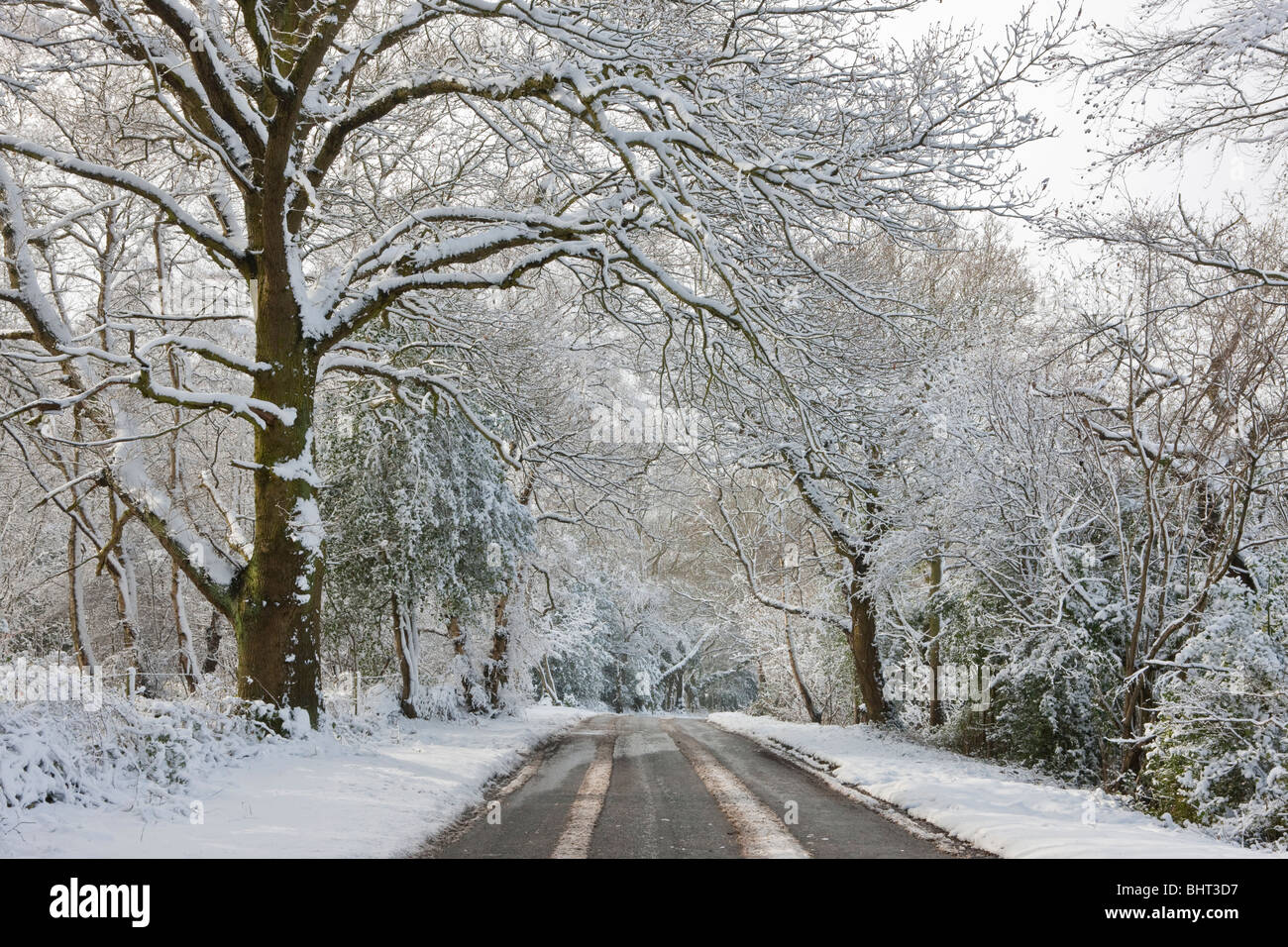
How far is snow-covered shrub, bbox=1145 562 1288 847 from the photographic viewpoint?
23.9ft

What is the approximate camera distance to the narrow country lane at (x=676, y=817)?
20.7 ft

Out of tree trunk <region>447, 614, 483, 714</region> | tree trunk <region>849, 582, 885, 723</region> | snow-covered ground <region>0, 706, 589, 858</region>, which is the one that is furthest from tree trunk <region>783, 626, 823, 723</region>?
snow-covered ground <region>0, 706, 589, 858</region>

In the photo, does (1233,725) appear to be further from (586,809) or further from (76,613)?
(76,613)

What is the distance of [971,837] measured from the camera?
21.9ft

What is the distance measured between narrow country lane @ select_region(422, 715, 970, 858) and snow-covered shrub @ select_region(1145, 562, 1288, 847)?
2.83m

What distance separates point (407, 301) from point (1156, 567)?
1064 cm

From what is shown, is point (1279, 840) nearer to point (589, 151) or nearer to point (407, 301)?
point (589, 151)

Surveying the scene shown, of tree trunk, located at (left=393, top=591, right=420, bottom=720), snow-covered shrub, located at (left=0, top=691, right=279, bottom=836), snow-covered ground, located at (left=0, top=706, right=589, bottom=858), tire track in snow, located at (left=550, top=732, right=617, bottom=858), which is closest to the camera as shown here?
snow-covered ground, located at (left=0, top=706, right=589, bottom=858)

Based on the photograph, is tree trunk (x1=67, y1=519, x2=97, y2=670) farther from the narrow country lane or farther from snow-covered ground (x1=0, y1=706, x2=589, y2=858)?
the narrow country lane

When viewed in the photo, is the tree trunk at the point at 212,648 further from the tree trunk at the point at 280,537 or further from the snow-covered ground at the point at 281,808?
the tree trunk at the point at 280,537

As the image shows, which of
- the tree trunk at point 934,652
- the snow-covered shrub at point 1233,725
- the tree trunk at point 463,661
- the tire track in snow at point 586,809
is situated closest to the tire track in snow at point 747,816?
the tire track in snow at point 586,809

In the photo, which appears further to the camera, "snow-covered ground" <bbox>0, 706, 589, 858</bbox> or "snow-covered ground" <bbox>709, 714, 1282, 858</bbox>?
"snow-covered ground" <bbox>709, 714, 1282, 858</bbox>

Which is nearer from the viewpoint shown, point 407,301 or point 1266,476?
point 1266,476
